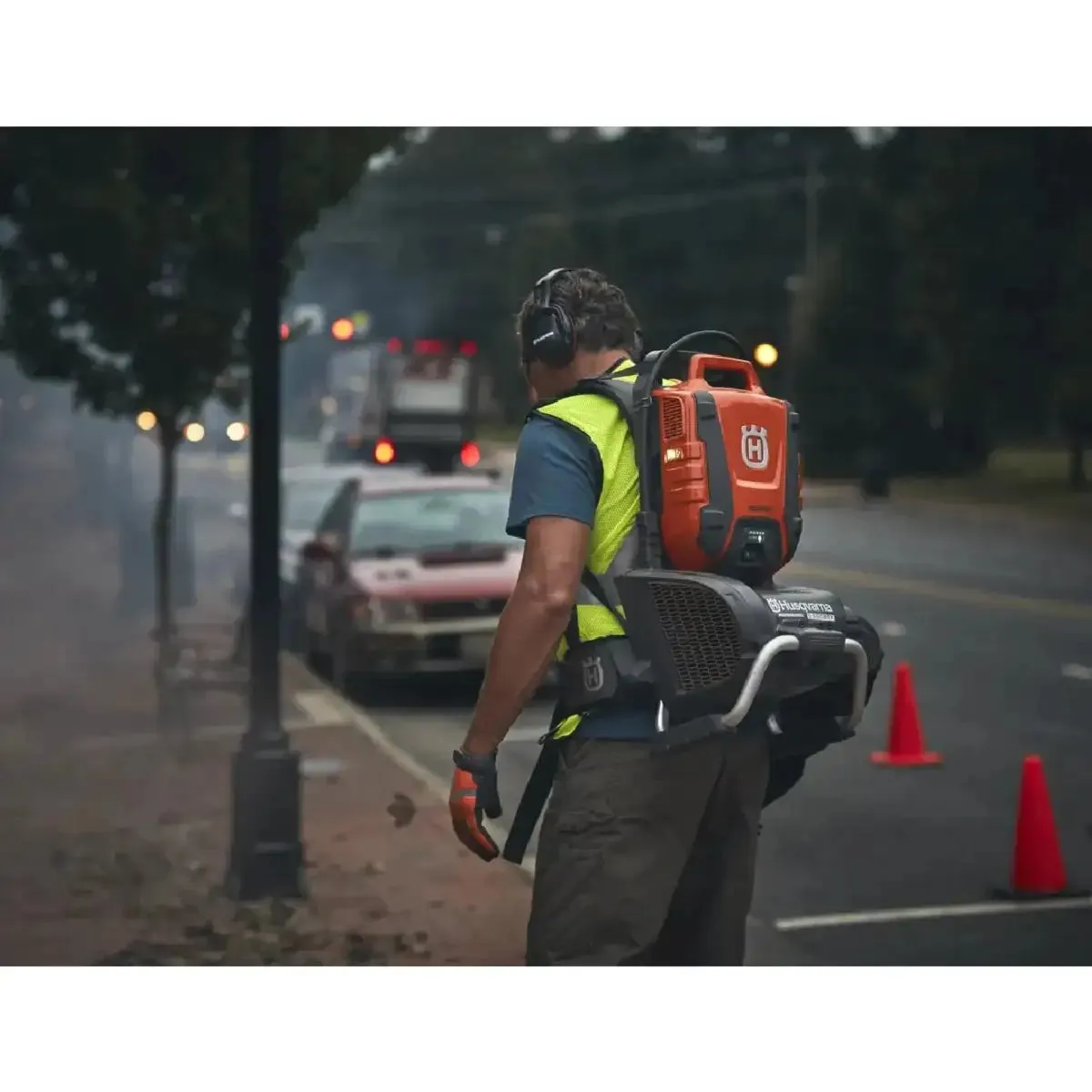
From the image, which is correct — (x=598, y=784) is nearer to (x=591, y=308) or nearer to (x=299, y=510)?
(x=591, y=308)

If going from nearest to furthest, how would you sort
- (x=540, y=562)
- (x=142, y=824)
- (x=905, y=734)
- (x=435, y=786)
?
(x=540, y=562) < (x=142, y=824) < (x=435, y=786) < (x=905, y=734)

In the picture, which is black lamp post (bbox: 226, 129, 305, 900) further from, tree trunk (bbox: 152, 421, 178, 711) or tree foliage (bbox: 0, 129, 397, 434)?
tree trunk (bbox: 152, 421, 178, 711)

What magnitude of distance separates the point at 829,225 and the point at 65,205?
303 centimetres

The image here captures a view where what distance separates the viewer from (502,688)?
381 centimetres

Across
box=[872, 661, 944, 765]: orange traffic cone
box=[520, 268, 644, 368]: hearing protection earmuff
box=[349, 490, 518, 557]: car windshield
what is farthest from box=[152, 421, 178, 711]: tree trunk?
box=[520, 268, 644, 368]: hearing protection earmuff

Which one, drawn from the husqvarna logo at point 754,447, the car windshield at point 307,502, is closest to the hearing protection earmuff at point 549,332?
the husqvarna logo at point 754,447

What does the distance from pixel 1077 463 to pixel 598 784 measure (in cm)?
406

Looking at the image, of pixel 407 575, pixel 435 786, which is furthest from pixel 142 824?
pixel 407 575

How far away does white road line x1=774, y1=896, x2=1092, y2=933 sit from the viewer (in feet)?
22.4

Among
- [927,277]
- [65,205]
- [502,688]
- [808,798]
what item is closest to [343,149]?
[65,205]

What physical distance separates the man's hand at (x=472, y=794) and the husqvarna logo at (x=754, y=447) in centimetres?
76

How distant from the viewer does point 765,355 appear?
7832 millimetres

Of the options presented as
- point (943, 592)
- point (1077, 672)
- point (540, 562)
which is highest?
point (540, 562)
